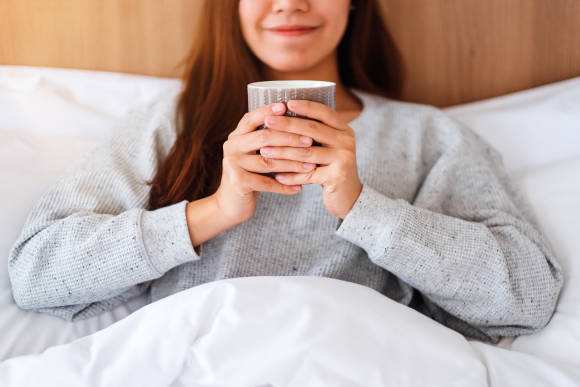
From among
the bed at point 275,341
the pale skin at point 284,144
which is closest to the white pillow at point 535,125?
the bed at point 275,341

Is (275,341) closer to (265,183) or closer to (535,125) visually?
(265,183)

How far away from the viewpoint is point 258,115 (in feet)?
2.30

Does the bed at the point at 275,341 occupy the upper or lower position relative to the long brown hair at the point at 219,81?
lower

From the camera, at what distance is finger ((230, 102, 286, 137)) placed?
680 mm

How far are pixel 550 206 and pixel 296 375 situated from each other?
63cm

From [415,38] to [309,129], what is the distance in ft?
2.64

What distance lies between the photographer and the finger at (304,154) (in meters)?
0.70

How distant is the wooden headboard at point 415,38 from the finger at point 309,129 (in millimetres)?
715

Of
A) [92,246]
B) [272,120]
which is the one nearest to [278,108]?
[272,120]

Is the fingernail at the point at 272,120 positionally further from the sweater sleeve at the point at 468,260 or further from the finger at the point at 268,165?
the sweater sleeve at the point at 468,260

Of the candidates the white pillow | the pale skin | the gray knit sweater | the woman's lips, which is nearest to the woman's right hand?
the pale skin

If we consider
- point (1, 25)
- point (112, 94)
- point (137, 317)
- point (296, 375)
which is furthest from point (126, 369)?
point (1, 25)

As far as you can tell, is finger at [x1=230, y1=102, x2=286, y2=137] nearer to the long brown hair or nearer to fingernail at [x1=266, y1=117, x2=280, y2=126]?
fingernail at [x1=266, y1=117, x2=280, y2=126]

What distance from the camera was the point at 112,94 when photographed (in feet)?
4.11
